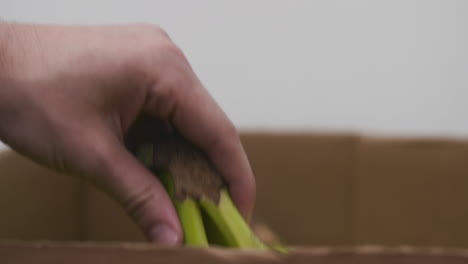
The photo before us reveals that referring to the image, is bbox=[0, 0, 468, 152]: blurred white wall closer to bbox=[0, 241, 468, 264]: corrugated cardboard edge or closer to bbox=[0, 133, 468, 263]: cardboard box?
bbox=[0, 133, 468, 263]: cardboard box

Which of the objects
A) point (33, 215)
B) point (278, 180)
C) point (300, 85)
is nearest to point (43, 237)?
point (33, 215)

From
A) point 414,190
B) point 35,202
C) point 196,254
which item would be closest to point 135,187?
point 196,254

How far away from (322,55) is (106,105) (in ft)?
1.69

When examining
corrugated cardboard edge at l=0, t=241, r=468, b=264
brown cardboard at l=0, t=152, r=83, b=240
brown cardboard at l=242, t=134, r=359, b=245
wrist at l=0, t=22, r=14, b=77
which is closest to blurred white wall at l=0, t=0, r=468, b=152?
brown cardboard at l=242, t=134, r=359, b=245

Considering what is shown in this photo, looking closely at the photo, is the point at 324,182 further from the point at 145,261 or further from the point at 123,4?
the point at 145,261

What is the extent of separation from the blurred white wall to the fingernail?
0.50m

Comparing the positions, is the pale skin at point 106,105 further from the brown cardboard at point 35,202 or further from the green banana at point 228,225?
the brown cardboard at point 35,202

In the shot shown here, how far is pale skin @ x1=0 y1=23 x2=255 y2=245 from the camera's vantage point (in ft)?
0.83

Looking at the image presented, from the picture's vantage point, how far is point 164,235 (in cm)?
23

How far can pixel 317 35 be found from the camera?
735 millimetres

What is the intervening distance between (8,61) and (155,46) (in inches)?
2.8

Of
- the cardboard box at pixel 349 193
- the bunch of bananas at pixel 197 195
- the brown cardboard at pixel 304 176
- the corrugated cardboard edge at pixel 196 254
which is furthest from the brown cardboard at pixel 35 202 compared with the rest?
the corrugated cardboard edge at pixel 196 254

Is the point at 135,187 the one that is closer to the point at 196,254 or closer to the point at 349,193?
the point at 196,254

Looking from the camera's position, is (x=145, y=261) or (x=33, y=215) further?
(x=33, y=215)
